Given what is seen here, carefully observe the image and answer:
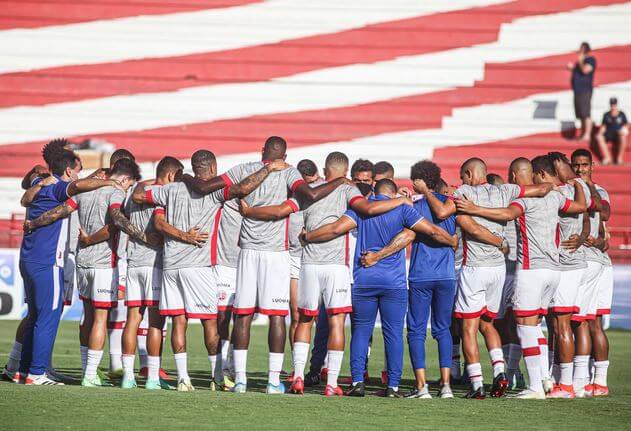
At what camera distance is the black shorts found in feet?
73.2

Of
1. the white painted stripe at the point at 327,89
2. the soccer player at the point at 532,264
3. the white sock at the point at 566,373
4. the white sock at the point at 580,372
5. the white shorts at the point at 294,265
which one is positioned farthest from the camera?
the white painted stripe at the point at 327,89

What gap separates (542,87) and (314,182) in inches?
549

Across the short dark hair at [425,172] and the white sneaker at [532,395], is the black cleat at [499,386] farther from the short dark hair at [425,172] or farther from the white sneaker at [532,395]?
the short dark hair at [425,172]

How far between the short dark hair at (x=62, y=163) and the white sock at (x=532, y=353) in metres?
4.61

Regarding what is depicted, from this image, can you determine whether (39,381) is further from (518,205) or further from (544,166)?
(544,166)

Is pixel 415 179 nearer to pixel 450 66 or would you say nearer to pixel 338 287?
pixel 338 287

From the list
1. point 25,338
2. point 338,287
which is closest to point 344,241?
point 338,287

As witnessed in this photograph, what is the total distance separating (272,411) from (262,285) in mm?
1526

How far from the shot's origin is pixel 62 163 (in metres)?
10.2

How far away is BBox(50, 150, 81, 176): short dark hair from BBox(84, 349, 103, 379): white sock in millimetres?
1792

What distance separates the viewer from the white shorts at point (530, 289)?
9734 mm

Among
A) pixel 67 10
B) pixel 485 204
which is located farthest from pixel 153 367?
pixel 67 10

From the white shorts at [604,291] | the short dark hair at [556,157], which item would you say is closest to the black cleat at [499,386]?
the white shorts at [604,291]

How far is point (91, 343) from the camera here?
9.81 m
